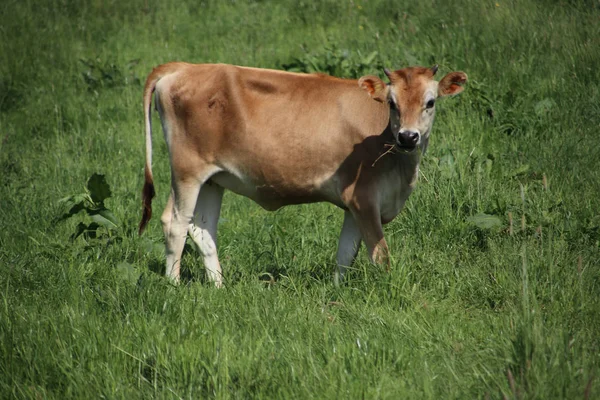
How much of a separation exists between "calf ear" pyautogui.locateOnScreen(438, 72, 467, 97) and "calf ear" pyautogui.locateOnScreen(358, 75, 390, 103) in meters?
0.39

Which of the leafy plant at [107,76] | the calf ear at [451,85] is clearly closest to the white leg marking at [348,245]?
the calf ear at [451,85]

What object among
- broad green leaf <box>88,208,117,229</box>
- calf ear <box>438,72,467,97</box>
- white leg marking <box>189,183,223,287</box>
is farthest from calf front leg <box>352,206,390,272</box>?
broad green leaf <box>88,208,117,229</box>

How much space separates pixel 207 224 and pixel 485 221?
2132mm

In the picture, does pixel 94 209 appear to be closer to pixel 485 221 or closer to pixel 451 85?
pixel 451 85

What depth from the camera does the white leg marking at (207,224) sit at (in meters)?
6.52

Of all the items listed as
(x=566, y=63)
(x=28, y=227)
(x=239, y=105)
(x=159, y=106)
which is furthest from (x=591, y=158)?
(x=28, y=227)

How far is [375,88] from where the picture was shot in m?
5.83

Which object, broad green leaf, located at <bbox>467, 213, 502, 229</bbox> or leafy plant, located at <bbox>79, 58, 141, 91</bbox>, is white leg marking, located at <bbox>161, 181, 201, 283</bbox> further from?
leafy plant, located at <bbox>79, 58, 141, 91</bbox>

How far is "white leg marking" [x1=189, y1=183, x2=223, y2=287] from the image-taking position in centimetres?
652

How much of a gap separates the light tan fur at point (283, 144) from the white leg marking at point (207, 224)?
0.01m

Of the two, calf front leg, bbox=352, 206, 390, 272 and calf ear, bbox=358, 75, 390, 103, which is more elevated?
calf ear, bbox=358, 75, 390, 103

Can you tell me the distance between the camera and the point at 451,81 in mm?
5840

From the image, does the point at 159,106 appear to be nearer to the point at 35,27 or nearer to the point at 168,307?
the point at 168,307

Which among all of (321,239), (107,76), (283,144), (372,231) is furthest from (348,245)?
(107,76)
